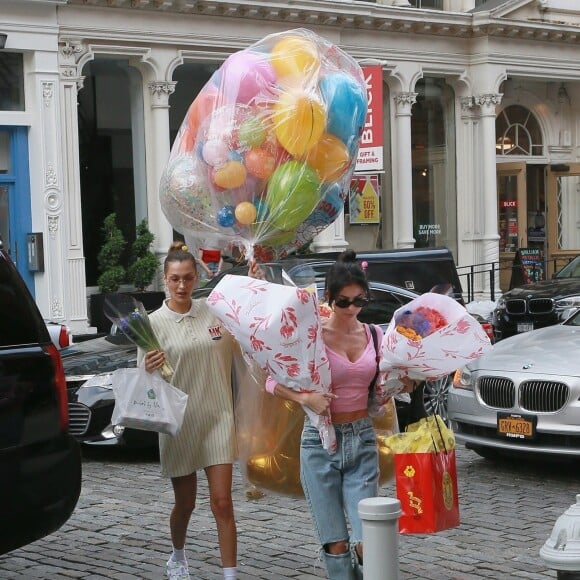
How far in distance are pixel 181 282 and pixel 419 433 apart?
155 cm

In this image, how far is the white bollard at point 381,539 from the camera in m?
4.35

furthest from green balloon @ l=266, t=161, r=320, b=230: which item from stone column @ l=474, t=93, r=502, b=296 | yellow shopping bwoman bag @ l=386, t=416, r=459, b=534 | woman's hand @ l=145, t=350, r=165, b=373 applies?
stone column @ l=474, t=93, r=502, b=296

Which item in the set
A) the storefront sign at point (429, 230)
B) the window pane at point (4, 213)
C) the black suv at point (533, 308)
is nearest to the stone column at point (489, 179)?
the storefront sign at point (429, 230)

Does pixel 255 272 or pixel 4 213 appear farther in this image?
pixel 4 213

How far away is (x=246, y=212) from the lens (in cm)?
607

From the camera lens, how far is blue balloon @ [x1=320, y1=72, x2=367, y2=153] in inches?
243

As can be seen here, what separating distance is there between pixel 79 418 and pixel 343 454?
5.19 meters

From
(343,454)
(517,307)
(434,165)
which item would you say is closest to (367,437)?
(343,454)

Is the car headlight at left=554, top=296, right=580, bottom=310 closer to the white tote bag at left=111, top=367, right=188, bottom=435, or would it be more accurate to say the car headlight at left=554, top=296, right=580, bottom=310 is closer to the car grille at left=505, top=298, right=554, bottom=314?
the car grille at left=505, top=298, right=554, bottom=314

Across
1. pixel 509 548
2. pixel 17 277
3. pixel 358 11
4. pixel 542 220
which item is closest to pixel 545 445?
pixel 509 548

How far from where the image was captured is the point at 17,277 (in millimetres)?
6023

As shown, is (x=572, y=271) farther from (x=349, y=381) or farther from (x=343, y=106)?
(x=349, y=381)

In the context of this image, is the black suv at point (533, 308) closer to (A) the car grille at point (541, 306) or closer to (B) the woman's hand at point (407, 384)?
(A) the car grille at point (541, 306)

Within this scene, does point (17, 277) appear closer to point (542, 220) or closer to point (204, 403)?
point (204, 403)
